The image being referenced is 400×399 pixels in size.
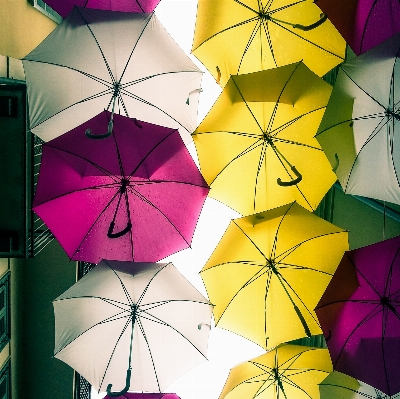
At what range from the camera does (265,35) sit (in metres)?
5.41

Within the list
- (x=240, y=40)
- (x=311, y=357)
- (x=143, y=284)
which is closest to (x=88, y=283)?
(x=143, y=284)

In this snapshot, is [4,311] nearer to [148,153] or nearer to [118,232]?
[118,232]

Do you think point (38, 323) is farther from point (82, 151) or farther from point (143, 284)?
point (82, 151)

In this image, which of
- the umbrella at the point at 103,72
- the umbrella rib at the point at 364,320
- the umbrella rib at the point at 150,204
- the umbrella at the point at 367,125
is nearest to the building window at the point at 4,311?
the umbrella at the point at 103,72

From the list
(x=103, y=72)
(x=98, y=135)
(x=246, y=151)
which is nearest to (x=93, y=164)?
(x=98, y=135)

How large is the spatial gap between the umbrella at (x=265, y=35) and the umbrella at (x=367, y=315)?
230 cm

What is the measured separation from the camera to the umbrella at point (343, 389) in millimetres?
4945

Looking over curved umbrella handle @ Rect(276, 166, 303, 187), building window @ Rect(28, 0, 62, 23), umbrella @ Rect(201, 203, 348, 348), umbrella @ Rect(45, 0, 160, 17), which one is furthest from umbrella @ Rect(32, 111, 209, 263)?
building window @ Rect(28, 0, 62, 23)

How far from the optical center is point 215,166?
5.21m

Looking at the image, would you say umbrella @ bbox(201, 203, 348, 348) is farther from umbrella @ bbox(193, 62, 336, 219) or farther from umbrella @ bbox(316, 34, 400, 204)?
umbrella @ bbox(316, 34, 400, 204)

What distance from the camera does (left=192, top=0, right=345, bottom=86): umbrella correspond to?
5336 mm

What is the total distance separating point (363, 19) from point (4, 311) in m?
5.23

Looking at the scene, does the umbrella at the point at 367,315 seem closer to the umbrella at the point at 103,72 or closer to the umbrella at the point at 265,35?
the umbrella at the point at 265,35

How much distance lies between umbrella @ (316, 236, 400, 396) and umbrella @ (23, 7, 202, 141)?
8.11 feet
